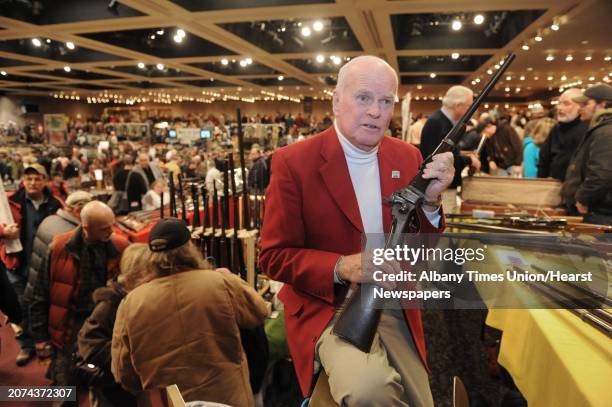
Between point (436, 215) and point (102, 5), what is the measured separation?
7.67 meters

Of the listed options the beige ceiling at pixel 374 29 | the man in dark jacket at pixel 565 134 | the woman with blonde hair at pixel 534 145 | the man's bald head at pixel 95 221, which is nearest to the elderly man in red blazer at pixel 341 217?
the man's bald head at pixel 95 221

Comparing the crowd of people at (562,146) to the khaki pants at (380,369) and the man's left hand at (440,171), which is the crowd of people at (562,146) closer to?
the man's left hand at (440,171)

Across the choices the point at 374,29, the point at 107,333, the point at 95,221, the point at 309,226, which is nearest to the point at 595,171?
the point at 309,226

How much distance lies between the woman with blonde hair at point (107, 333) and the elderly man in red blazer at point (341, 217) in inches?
35.4

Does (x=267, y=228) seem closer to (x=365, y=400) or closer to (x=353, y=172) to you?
(x=353, y=172)

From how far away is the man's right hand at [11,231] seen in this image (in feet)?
11.1

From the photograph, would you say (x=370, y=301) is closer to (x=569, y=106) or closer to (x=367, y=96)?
(x=367, y=96)

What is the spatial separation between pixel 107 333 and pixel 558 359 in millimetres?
2153

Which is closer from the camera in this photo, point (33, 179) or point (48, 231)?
point (48, 231)

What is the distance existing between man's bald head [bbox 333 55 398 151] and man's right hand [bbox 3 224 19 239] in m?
3.38

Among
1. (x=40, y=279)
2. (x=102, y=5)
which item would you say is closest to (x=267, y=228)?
(x=40, y=279)

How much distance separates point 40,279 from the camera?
9.19 ft

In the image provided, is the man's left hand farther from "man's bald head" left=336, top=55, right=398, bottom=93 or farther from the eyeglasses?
the eyeglasses

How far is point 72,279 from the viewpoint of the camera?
108 inches
